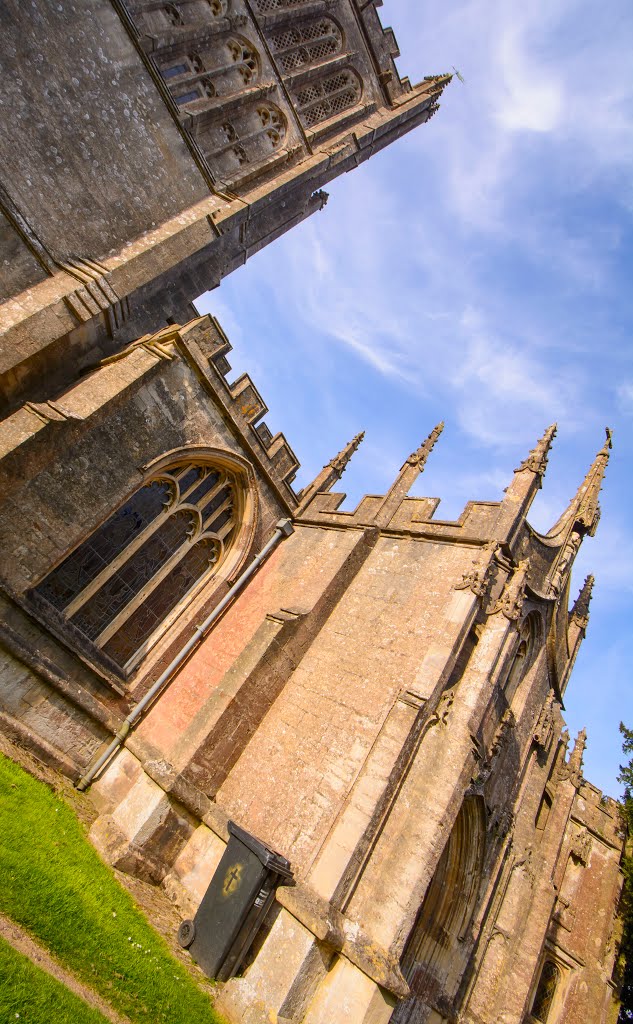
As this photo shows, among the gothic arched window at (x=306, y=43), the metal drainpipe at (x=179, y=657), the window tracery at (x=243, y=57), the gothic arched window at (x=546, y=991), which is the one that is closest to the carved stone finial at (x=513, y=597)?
the metal drainpipe at (x=179, y=657)

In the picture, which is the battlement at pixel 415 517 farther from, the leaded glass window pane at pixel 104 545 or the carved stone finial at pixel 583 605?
the carved stone finial at pixel 583 605

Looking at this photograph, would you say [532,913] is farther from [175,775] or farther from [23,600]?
[23,600]

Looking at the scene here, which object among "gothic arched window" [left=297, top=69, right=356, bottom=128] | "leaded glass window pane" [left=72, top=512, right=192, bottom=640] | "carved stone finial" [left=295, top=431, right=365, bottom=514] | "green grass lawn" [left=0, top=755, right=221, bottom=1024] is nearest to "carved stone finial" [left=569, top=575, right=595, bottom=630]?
"carved stone finial" [left=295, top=431, right=365, bottom=514]

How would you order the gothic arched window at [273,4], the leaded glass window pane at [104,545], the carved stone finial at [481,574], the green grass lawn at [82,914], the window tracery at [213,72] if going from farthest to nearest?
the gothic arched window at [273,4] → the window tracery at [213,72] → the carved stone finial at [481,574] → the leaded glass window pane at [104,545] → the green grass lawn at [82,914]

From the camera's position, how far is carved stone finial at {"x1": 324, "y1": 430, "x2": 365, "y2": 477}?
632 inches

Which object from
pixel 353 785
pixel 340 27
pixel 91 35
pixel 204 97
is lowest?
pixel 353 785

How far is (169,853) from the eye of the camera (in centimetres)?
873

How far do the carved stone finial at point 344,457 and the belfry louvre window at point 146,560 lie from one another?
3854 mm

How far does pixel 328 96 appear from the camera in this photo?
57.4 ft

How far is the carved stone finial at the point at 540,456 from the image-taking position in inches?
516

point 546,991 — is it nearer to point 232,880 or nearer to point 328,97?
point 232,880

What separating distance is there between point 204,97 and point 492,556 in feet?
44.5

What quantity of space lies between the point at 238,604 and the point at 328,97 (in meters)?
16.6

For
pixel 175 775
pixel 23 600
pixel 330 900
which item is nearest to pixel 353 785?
pixel 330 900
